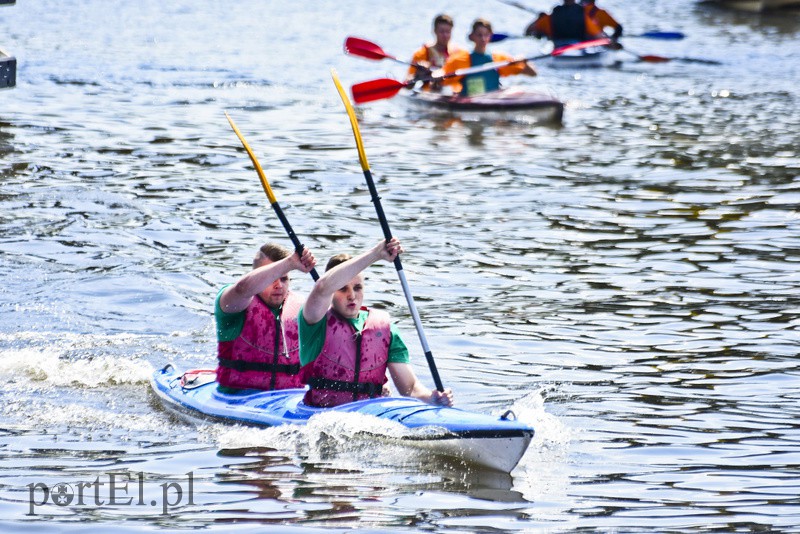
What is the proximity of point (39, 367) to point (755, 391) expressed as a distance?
168 inches

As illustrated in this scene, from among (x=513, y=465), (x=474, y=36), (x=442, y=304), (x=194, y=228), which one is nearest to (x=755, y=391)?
(x=513, y=465)

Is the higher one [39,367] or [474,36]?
[474,36]

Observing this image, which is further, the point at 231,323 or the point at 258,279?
the point at 231,323

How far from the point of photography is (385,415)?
6.15 metres

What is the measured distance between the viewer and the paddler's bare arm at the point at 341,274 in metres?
5.89

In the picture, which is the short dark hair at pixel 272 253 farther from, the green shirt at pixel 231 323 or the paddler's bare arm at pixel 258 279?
the green shirt at pixel 231 323

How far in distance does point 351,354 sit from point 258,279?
23.6 inches

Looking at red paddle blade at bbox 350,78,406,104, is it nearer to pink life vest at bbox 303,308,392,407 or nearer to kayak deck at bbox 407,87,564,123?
kayak deck at bbox 407,87,564,123

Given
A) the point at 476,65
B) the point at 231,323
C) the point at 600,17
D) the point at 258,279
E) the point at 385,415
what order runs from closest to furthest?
the point at 385,415
the point at 258,279
the point at 231,323
the point at 476,65
the point at 600,17

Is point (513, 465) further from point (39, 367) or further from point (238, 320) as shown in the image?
point (39, 367)

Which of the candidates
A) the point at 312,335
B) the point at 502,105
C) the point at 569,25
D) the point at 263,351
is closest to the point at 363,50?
the point at 502,105

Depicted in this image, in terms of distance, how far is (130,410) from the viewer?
A: 7344 millimetres

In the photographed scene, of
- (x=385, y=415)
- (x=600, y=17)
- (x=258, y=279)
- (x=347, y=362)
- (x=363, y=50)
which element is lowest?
(x=385, y=415)

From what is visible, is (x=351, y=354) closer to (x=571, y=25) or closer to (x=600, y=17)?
(x=571, y=25)
